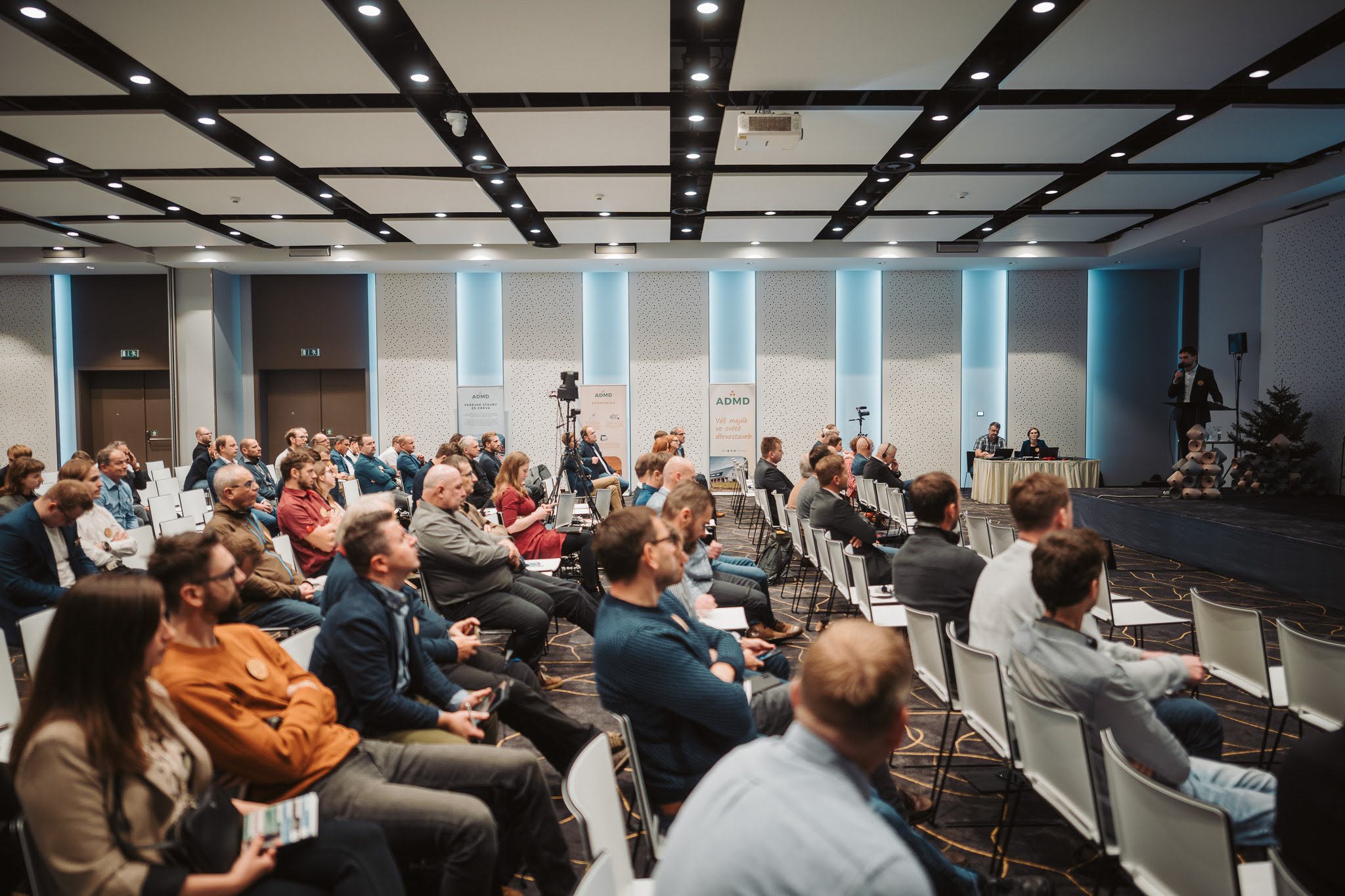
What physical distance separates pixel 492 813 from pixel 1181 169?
9529mm

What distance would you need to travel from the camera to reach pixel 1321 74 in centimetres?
583

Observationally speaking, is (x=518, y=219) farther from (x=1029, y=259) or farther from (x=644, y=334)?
(x=1029, y=259)

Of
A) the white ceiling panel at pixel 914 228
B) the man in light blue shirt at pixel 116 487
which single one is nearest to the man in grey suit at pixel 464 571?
the man in light blue shirt at pixel 116 487

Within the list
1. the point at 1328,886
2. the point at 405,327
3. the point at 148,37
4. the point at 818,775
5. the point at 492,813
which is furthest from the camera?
the point at 405,327

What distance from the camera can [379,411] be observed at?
14180 mm

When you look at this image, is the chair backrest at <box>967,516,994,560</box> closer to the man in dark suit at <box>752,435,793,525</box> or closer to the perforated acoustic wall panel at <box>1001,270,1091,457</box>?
the man in dark suit at <box>752,435,793,525</box>

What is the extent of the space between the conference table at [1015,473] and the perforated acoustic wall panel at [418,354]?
9.18m

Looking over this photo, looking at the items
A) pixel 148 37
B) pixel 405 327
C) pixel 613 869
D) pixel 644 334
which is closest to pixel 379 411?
pixel 405 327

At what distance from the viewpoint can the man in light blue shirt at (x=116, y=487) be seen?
6.26m

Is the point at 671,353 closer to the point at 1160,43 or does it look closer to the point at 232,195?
the point at 232,195

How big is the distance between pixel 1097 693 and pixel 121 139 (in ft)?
27.6

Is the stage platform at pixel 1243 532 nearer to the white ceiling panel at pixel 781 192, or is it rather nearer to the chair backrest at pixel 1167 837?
the white ceiling panel at pixel 781 192

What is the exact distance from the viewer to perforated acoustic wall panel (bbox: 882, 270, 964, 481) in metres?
14.2

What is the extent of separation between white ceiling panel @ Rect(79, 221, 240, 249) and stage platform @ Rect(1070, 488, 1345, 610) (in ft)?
40.2
